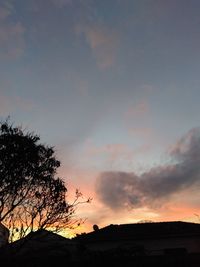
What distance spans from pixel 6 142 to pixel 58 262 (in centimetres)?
789

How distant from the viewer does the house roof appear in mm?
31906

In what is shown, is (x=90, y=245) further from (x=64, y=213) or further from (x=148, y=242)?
(x=64, y=213)

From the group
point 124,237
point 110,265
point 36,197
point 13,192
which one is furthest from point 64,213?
point 124,237

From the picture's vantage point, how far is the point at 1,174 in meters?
22.0

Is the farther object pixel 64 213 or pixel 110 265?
pixel 64 213

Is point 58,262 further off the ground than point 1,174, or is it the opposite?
point 1,174

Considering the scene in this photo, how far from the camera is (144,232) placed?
3300cm

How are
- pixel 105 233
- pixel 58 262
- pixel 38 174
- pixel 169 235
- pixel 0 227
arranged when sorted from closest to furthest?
pixel 58 262
pixel 38 174
pixel 0 227
pixel 169 235
pixel 105 233

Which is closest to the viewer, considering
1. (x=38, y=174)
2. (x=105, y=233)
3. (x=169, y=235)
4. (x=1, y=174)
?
(x=1, y=174)

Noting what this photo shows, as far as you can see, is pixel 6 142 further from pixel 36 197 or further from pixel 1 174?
pixel 36 197

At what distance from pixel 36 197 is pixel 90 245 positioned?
38.4 feet

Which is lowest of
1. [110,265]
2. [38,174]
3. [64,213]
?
[110,265]

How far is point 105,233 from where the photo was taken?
34531 mm

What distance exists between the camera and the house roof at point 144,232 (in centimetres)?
3191
